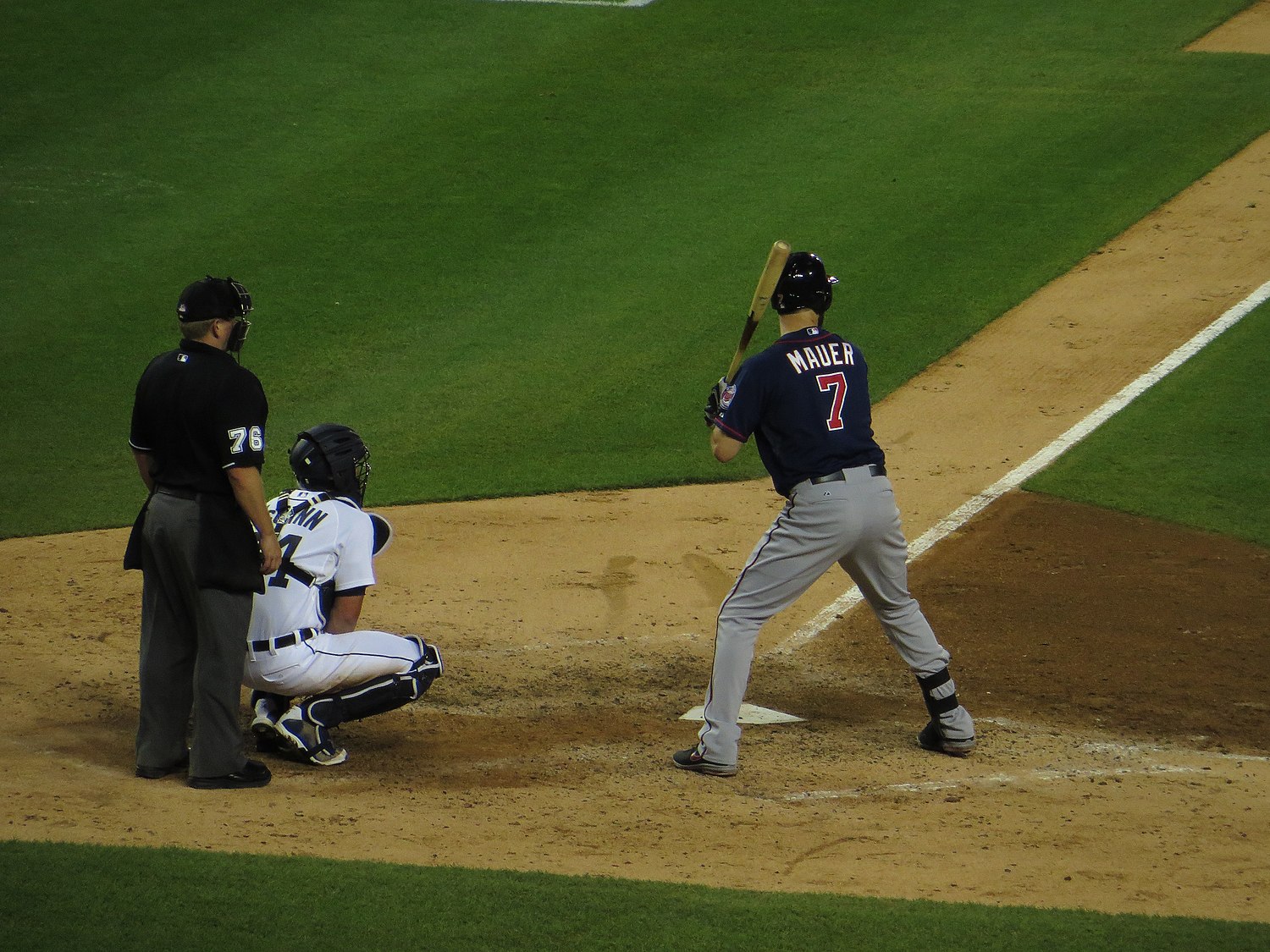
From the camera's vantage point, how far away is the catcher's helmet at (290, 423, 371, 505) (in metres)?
5.19

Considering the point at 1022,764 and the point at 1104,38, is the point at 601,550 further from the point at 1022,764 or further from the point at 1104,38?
the point at 1104,38

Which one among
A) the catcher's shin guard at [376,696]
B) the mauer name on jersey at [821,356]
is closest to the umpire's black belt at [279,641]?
the catcher's shin guard at [376,696]

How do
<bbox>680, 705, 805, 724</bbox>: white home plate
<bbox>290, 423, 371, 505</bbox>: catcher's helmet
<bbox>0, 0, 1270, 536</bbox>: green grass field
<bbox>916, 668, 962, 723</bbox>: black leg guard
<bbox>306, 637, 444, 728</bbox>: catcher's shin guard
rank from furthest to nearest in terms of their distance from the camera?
1. <bbox>0, 0, 1270, 536</bbox>: green grass field
2. <bbox>680, 705, 805, 724</bbox>: white home plate
3. <bbox>916, 668, 962, 723</bbox>: black leg guard
4. <bbox>290, 423, 371, 505</bbox>: catcher's helmet
5. <bbox>306, 637, 444, 728</bbox>: catcher's shin guard

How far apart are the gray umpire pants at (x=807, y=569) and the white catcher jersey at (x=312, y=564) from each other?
1.33 m

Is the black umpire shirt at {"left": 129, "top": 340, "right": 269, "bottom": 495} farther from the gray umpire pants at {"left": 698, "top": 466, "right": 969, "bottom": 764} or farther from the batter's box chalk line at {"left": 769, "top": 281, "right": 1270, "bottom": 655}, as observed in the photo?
the batter's box chalk line at {"left": 769, "top": 281, "right": 1270, "bottom": 655}

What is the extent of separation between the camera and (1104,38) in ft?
48.1

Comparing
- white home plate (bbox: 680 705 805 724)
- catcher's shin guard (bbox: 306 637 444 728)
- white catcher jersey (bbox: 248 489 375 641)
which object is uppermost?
white catcher jersey (bbox: 248 489 375 641)

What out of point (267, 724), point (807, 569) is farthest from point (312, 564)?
point (807, 569)

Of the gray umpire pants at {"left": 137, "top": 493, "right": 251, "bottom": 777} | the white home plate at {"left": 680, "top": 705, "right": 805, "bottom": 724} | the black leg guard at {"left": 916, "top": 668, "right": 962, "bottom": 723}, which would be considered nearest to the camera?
the gray umpire pants at {"left": 137, "top": 493, "right": 251, "bottom": 777}

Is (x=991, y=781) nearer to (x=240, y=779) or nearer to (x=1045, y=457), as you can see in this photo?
(x=240, y=779)

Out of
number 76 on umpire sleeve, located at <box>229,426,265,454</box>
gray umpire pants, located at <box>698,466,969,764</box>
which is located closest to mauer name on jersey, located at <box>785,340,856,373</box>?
gray umpire pants, located at <box>698,466,969,764</box>

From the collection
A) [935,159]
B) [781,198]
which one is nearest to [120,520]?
[781,198]

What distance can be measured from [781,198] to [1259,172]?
408 cm

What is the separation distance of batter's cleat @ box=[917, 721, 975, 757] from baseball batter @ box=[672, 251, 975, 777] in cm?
2
